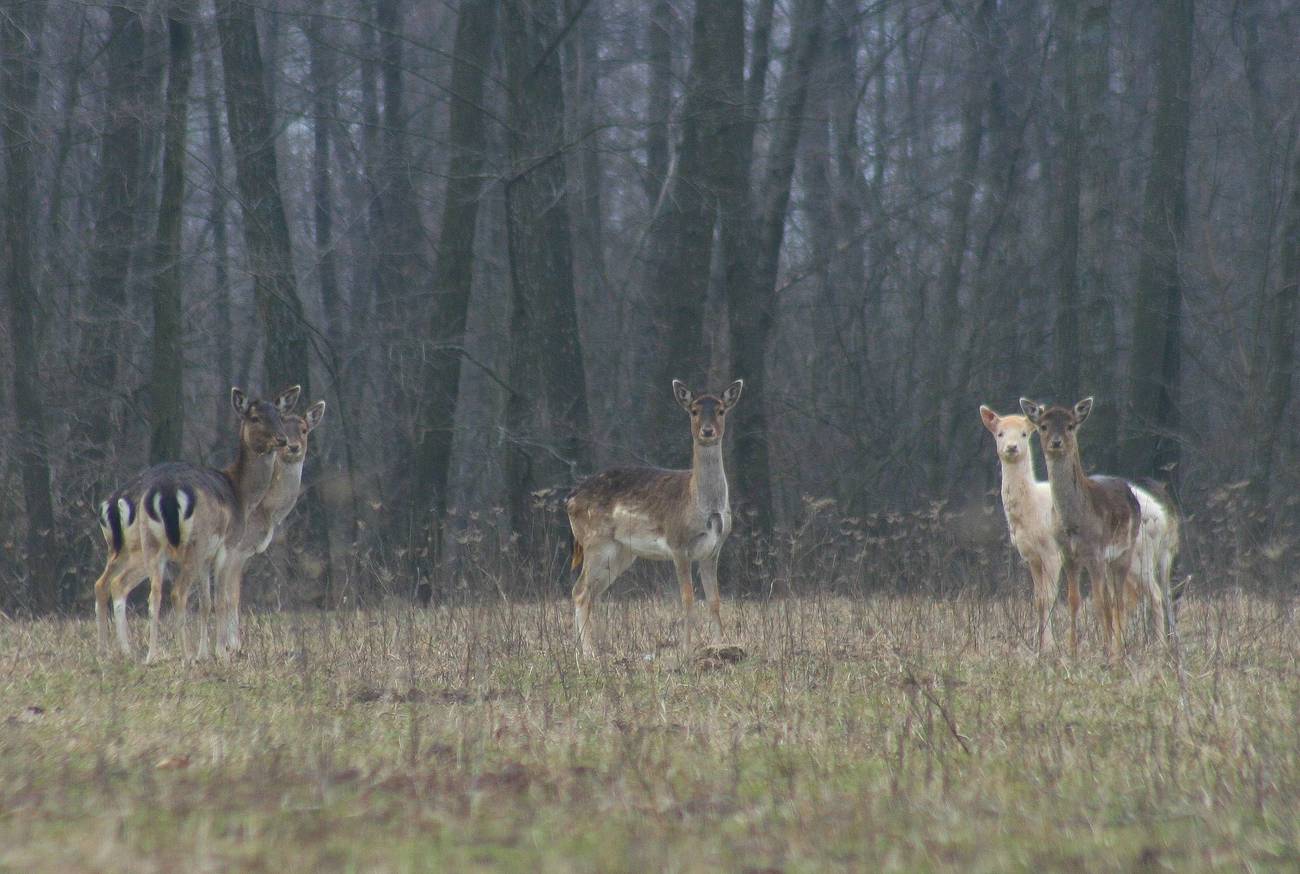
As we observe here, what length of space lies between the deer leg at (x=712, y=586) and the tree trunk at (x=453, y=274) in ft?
23.5

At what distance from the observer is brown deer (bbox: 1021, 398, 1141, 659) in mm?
10336

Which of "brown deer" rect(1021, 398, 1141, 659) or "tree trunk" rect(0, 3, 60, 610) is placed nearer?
"brown deer" rect(1021, 398, 1141, 659)

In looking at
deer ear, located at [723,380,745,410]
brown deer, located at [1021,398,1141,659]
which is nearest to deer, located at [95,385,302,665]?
deer ear, located at [723,380,745,410]

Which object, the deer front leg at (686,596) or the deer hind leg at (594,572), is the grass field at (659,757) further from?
the deer hind leg at (594,572)

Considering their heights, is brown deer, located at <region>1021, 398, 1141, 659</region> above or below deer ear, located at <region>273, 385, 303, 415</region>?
below

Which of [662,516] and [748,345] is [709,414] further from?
[748,345]

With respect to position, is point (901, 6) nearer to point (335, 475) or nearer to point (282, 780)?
point (335, 475)

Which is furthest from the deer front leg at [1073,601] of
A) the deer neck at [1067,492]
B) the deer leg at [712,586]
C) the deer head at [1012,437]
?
the deer leg at [712,586]

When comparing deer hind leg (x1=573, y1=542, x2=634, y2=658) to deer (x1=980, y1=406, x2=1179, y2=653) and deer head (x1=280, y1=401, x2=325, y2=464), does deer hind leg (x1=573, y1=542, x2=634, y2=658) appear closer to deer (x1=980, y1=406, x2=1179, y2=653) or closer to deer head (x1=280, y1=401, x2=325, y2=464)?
deer head (x1=280, y1=401, x2=325, y2=464)

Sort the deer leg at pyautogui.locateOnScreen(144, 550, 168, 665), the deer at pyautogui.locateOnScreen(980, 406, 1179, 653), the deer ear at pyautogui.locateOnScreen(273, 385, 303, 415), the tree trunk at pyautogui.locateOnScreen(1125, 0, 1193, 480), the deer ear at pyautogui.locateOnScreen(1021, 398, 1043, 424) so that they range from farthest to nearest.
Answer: the tree trunk at pyautogui.locateOnScreen(1125, 0, 1193, 480) → the deer ear at pyautogui.locateOnScreen(273, 385, 303, 415) → the deer at pyautogui.locateOnScreen(980, 406, 1179, 653) → the deer ear at pyautogui.locateOnScreen(1021, 398, 1043, 424) → the deer leg at pyautogui.locateOnScreen(144, 550, 168, 665)

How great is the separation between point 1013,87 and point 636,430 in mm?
8021

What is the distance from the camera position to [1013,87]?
24.0m

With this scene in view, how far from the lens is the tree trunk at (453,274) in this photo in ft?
60.5

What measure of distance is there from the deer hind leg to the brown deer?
3344 mm
